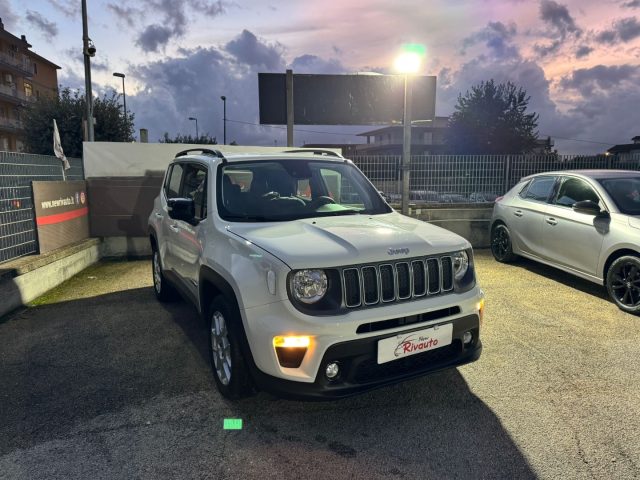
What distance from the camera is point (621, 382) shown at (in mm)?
3508

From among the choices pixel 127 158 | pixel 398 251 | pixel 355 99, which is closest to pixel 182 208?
pixel 398 251

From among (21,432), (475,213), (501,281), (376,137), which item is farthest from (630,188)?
(376,137)

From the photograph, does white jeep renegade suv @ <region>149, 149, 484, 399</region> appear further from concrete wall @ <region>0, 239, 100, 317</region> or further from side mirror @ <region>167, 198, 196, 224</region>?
concrete wall @ <region>0, 239, 100, 317</region>

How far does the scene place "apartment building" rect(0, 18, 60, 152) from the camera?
46406 millimetres

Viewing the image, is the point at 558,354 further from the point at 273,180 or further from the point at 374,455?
the point at 273,180

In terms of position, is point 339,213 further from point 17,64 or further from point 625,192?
point 17,64

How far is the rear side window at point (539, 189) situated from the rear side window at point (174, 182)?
199 inches

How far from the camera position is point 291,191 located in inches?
154

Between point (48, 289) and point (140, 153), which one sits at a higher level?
point (140, 153)

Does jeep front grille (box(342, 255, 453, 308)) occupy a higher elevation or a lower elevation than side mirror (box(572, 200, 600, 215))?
lower

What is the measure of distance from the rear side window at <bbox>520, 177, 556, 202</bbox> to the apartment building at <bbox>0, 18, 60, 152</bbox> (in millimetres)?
50132

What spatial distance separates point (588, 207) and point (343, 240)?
405cm

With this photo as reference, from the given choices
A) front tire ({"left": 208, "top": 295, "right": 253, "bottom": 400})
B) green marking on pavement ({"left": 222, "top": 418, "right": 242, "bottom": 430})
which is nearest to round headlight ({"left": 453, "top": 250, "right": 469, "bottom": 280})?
front tire ({"left": 208, "top": 295, "right": 253, "bottom": 400})

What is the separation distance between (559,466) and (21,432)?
3.28m
